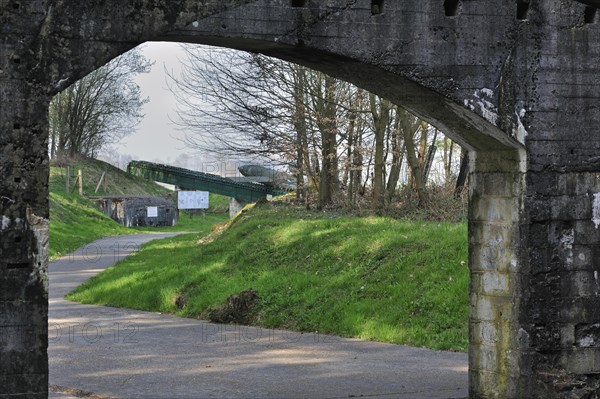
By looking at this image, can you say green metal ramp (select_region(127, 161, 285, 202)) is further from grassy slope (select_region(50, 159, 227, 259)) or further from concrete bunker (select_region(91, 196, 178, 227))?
concrete bunker (select_region(91, 196, 178, 227))

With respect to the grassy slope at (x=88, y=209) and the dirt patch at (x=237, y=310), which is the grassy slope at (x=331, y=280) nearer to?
the dirt patch at (x=237, y=310)

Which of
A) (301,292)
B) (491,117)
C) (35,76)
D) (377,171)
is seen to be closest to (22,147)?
(35,76)

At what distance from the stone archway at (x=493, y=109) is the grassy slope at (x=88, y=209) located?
19729mm

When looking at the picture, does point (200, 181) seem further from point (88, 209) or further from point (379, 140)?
point (379, 140)

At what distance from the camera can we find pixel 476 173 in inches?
379

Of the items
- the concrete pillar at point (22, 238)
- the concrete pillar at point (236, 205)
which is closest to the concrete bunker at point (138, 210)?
the concrete pillar at point (236, 205)

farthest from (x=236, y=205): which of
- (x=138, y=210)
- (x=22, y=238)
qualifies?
(x=22, y=238)

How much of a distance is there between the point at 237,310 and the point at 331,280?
1.69 m

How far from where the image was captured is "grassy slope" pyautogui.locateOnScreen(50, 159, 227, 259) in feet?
105

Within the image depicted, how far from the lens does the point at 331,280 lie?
1627cm

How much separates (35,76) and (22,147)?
575 millimetres

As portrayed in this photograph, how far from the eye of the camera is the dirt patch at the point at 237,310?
15823mm

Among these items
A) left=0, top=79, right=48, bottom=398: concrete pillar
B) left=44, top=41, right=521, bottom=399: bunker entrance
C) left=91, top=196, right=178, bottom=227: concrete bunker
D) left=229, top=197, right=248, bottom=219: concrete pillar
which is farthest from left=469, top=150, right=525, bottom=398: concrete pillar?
left=91, top=196, right=178, bottom=227: concrete bunker

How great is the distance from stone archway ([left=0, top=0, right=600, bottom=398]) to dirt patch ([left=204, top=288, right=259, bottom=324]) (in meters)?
6.83
